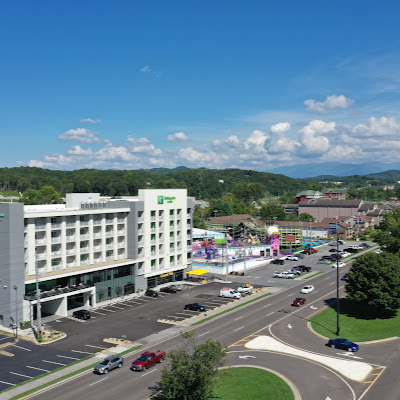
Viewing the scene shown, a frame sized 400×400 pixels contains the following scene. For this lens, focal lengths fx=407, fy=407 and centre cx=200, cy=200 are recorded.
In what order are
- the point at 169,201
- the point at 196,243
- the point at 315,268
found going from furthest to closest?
the point at 196,243, the point at 315,268, the point at 169,201

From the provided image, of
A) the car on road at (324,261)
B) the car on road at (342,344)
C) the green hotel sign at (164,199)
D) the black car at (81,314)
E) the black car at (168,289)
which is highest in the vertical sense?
the green hotel sign at (164,199)

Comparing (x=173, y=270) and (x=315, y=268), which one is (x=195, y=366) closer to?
(x=173, y=270)

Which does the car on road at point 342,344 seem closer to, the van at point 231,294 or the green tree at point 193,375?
the green tree at point 193,375

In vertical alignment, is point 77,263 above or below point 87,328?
above

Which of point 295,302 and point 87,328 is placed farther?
point 295,302

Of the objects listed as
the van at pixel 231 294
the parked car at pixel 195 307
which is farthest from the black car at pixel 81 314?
the van at pixel 231 294

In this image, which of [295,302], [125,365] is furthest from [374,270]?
[125,365]

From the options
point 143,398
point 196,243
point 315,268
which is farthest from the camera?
point 196,243
